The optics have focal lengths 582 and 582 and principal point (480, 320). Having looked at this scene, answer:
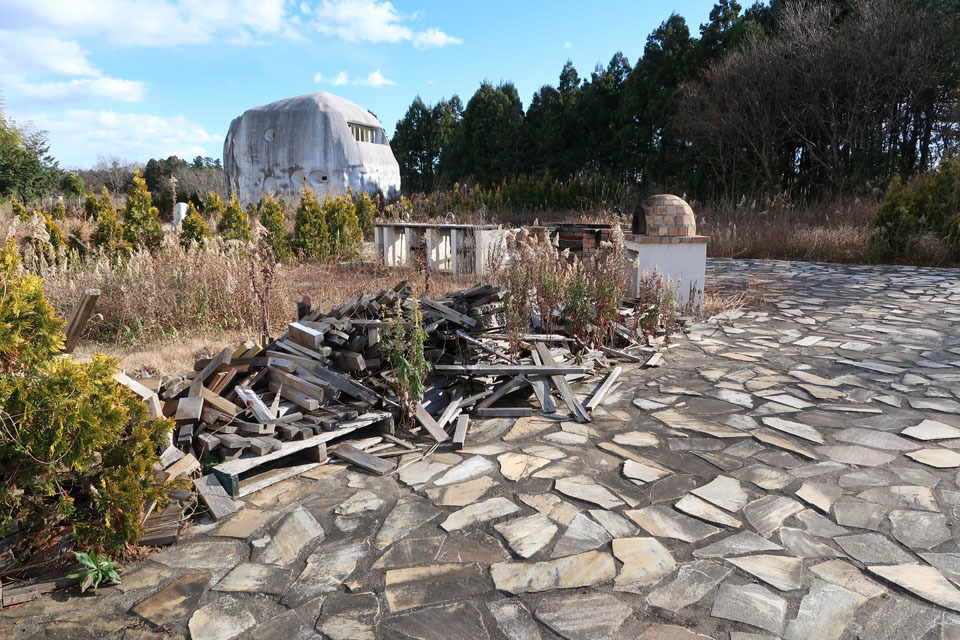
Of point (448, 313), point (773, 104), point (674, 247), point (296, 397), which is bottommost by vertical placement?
point (296, 397)

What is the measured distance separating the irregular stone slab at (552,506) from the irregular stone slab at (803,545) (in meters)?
0.91

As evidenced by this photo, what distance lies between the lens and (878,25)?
15438 millimetres

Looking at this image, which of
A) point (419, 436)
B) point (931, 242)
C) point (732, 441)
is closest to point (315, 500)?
point (419, 436)

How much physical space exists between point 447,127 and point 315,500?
33731 mm

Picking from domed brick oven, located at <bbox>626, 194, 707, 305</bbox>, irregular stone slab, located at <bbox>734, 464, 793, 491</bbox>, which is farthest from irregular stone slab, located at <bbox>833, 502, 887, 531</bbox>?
domed brick oven, located at <bbox>626, 194, 707, 305</bbox>

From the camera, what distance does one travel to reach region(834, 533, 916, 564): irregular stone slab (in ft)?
7.79

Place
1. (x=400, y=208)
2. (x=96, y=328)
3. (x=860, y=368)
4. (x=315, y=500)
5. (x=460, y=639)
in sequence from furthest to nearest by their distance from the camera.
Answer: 1. (x=400, y=208)
2. (x=96, y=328)
3. (x=860, y=368)
4. (x=315, y=500)
5. (x=460, y=639)

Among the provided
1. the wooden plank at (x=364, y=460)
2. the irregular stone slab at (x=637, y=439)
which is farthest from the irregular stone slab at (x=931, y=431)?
the wooden plank at (x=364, y=460)

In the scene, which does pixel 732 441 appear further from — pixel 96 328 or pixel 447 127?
pixel 447 127

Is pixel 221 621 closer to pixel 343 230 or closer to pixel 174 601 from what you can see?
pixel 174 601

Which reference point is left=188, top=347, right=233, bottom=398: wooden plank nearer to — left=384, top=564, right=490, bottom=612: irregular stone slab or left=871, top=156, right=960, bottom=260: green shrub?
left=384, top=564, right=490, bottom=612: irregular stone slab

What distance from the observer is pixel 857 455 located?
11.0 feet

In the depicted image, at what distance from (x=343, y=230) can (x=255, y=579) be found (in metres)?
9.62

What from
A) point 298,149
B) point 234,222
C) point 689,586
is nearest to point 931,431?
point 689,586
